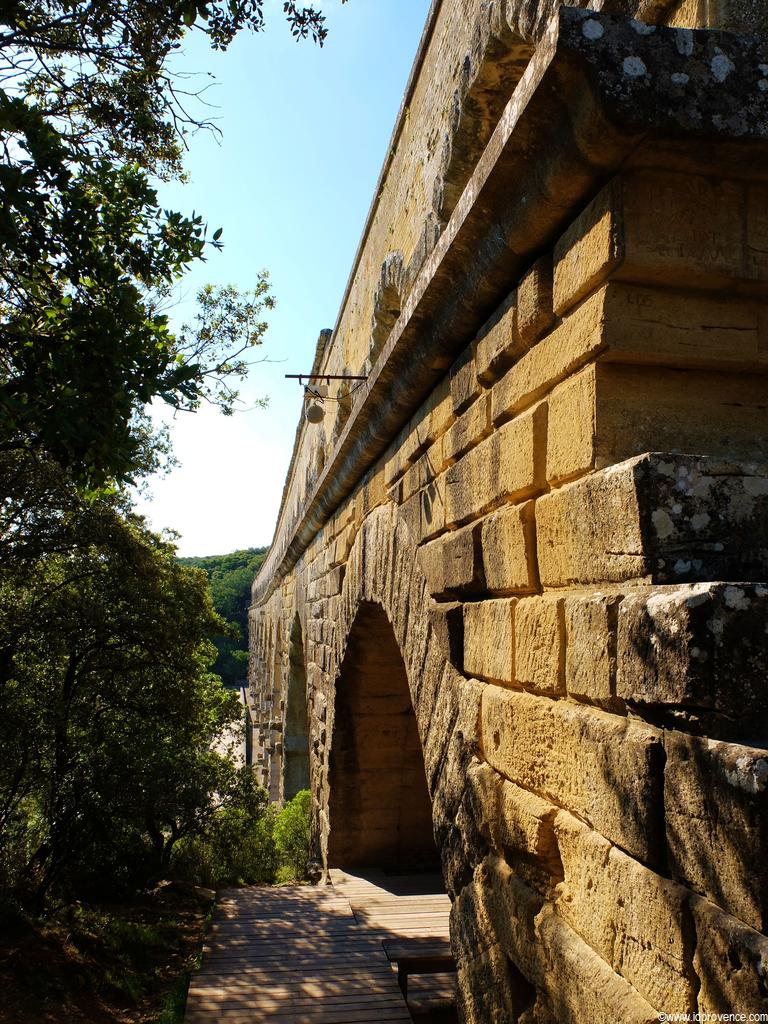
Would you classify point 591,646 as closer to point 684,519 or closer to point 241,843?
point 684,519

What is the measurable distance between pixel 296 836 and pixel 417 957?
15.9 ft

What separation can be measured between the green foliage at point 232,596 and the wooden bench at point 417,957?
141 ft

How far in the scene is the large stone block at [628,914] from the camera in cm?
151

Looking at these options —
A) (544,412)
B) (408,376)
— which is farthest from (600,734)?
(408,376)

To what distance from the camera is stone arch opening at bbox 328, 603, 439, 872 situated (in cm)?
674

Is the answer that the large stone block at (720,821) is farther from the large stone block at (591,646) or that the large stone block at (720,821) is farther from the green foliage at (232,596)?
the green foliage at (232,596)

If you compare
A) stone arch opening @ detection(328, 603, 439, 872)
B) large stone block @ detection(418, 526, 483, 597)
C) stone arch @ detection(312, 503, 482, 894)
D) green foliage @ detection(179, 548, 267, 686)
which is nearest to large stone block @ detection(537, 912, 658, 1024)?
stone arch @ detection(312, 503, 482, 894)

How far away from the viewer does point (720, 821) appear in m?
1.41

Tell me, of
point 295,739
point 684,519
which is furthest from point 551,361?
point 295,739

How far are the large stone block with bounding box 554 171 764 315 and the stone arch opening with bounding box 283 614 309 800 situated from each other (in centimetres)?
1175

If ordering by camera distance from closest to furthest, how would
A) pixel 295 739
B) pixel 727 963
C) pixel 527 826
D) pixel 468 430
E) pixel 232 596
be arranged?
pixel 727 963, pixel 527 826, pixel 468 430, pixel 295 739, pixel 232 596

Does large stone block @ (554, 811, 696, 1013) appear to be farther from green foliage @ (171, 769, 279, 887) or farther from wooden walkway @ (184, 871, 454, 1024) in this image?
green foliage @ (171, 769, 279, 887)

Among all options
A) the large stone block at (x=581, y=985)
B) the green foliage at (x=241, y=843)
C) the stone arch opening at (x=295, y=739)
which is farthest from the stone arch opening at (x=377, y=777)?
the stone arch opening at (x=295, y=739)

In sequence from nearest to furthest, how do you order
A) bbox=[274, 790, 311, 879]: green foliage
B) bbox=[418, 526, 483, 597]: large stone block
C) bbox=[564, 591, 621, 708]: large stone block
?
bbox=[564, 591, 621, 708]: large stone block < bbox=[418, 526, 483, 597]: large stone block < bbox=[274, 790, 311, 879]: green foliage
